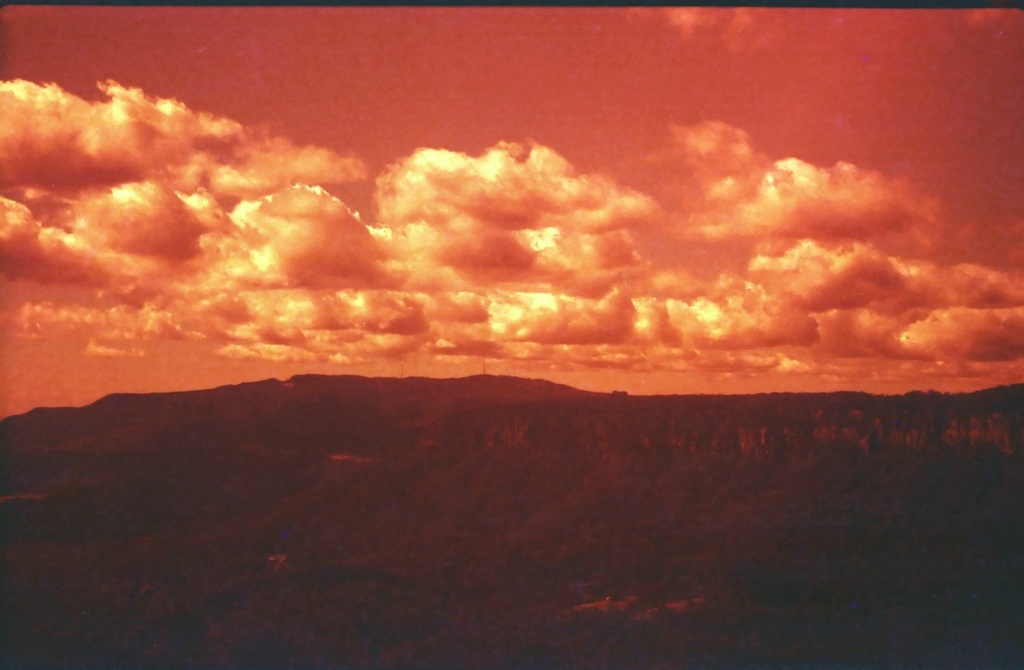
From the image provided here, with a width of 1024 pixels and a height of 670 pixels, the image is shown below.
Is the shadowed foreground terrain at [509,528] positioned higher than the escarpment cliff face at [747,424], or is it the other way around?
the escarpment cliff face at [747,424]

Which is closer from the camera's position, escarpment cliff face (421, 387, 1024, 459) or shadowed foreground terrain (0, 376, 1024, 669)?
shadowed foreground terrain (0, 376, 1024, 669)

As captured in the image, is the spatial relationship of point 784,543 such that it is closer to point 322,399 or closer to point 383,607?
point 383,607

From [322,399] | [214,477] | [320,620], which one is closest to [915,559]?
[320,620]

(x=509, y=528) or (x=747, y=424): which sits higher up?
(x=747, y=424)

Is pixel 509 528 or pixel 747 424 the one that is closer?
pixel 509 528

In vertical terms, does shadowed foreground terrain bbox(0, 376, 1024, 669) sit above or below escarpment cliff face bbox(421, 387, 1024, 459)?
below

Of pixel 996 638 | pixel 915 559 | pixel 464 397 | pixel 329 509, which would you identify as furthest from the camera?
pixel 464 397

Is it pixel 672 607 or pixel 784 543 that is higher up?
pixel 784 543

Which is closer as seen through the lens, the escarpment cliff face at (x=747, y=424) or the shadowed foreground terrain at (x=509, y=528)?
the shadowed foreground terrain at (x=509, y=528)
